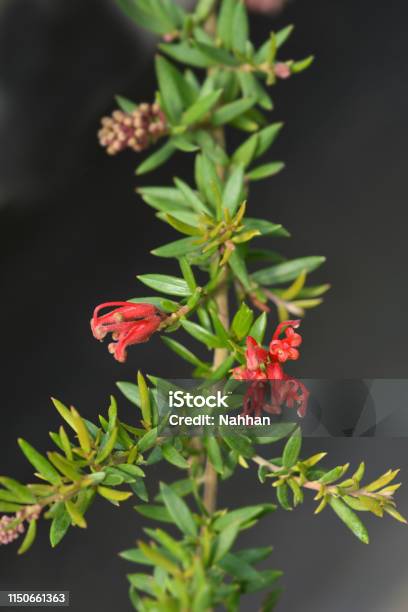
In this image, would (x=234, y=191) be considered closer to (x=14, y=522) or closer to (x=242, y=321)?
(x=242, y=321)

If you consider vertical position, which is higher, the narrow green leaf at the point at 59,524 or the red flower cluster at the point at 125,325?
the red flower cluster at the point at 125,325

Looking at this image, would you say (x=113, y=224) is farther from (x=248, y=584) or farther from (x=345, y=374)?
(x=248, y=584)

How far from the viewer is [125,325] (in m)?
0.63

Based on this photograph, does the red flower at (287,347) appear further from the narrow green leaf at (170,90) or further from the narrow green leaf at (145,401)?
the narrow green leaf at (170,90)

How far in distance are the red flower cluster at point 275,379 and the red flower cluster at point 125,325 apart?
9cm

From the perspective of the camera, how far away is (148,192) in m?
0.81

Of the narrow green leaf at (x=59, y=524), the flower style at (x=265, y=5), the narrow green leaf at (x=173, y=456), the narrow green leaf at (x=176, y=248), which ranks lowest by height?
the narrow green leaf at (x=59, y=524)

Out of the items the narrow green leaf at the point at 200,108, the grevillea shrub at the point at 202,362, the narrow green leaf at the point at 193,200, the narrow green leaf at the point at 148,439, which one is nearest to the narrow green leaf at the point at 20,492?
the grevillea shrub at the point at 202,362

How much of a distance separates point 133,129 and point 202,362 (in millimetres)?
282

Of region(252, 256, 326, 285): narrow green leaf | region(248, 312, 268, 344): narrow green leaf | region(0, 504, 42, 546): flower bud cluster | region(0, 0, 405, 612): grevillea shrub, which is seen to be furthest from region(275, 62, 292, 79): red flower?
region(0, 504, 42, 546): flower bud cluster

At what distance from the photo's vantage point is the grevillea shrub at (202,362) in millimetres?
574

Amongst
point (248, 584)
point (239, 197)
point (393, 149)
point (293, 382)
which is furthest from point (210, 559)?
point (393, 149)

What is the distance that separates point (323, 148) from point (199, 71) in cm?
20

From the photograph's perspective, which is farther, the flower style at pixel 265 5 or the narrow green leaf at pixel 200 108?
the flower style at pixel 265 5
